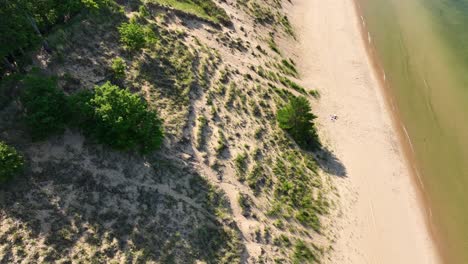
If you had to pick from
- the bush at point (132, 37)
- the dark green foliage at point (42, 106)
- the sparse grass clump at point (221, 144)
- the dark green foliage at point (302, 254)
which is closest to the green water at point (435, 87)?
the dark green foliage at point (302, 254)

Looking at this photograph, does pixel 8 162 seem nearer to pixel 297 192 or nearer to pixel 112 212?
pixel 112 212

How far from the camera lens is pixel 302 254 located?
28.2 m

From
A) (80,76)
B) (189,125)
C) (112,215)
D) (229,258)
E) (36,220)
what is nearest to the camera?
(36,220)

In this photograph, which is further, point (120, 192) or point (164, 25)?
→ point (164, 25)

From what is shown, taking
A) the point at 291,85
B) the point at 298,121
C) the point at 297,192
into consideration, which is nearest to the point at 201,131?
the point at 297,192

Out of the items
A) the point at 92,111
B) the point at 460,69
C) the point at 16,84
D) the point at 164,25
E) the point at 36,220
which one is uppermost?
the point at 460,69

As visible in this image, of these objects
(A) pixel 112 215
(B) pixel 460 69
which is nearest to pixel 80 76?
(A) pixel 112 215

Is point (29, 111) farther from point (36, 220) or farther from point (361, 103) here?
point (361, 103)

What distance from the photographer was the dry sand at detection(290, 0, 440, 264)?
32031 millimetres

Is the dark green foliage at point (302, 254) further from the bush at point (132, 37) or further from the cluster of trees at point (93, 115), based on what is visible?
the bush at point (132, 37)

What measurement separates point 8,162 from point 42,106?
13.4ft

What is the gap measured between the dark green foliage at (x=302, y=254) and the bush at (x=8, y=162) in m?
20.4

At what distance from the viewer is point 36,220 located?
21.7 m

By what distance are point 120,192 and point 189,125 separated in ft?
28.3
